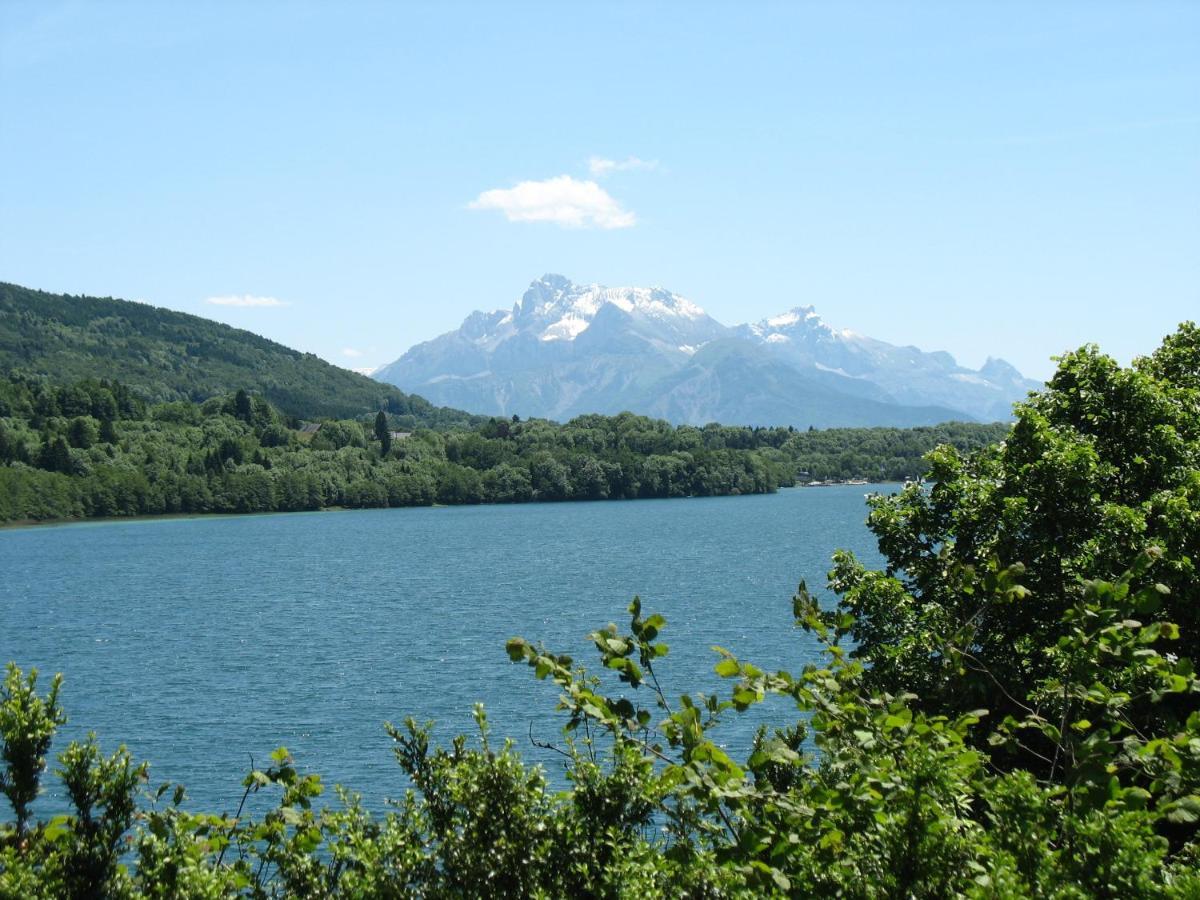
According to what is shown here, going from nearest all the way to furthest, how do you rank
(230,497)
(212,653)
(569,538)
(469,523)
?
(212,653), (569,538), (469,523), (230,497)

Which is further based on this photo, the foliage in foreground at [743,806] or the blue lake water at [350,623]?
the blue lake water at [350,623]

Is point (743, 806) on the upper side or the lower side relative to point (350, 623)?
upper

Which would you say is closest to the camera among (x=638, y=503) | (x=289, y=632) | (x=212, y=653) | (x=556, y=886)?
(x=556, y=886)

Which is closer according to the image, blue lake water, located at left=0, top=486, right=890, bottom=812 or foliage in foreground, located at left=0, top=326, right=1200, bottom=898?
foliage in foreground, located at left=0, top=326, right=1200, bottom=898

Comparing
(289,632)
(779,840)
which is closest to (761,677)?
(779,840)

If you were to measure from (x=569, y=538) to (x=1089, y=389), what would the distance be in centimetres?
10323

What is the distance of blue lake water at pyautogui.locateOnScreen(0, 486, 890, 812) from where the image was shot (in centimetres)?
3666

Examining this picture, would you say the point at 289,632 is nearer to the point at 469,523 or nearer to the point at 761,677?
the point at 761,677

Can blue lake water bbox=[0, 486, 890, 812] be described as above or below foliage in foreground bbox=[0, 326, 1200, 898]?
below

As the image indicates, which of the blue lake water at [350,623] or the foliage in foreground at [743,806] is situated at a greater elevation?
the foliage in foreground at [743,806]

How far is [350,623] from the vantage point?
62.8 m

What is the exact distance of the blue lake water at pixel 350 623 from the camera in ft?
120

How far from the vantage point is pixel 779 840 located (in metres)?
5.85

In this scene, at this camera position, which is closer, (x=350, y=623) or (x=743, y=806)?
(x=743, y=806)
